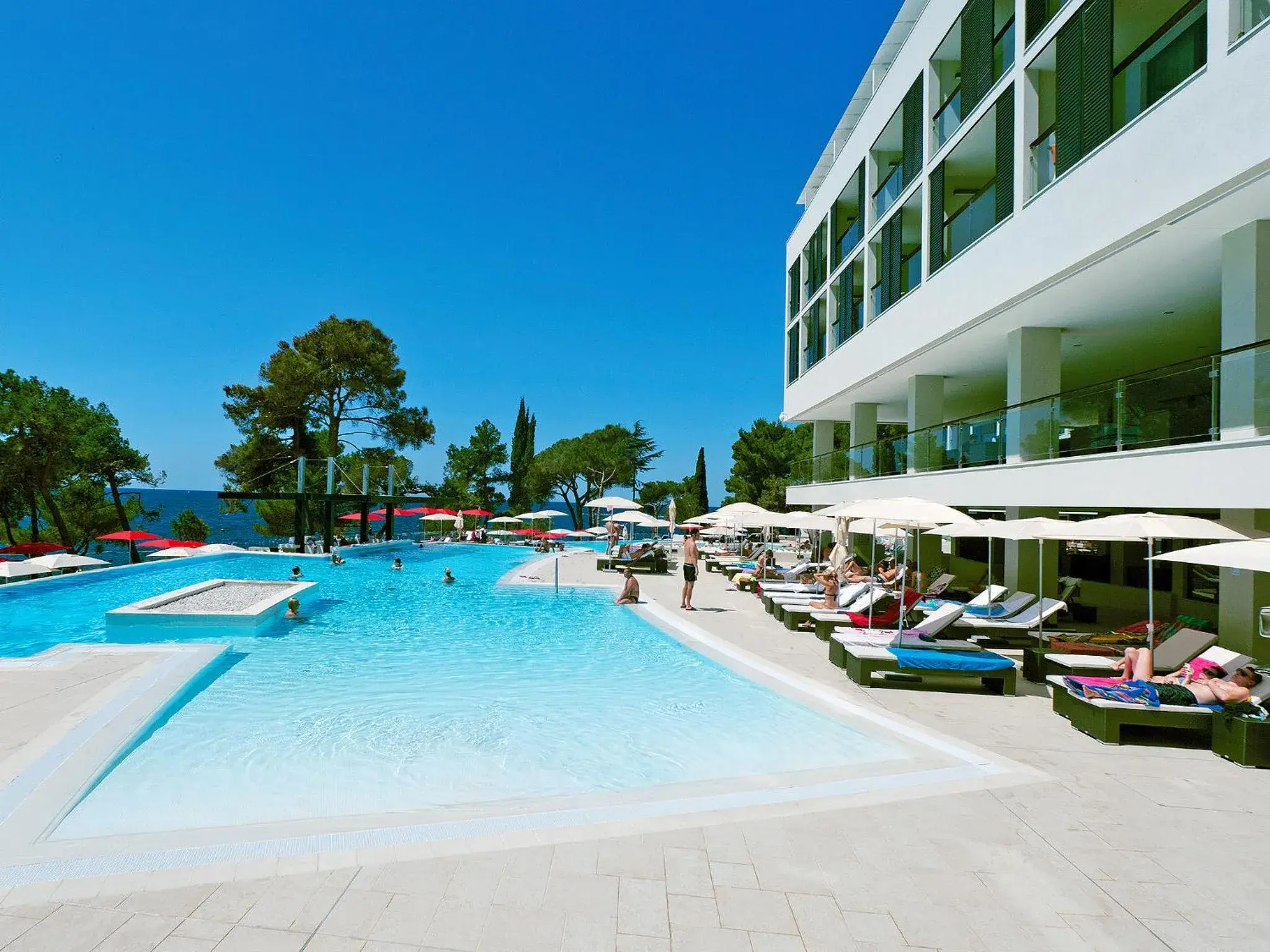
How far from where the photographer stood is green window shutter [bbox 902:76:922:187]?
53.4ft

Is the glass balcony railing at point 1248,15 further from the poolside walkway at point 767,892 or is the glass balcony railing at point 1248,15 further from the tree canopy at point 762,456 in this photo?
the tree canopy at point 762,456

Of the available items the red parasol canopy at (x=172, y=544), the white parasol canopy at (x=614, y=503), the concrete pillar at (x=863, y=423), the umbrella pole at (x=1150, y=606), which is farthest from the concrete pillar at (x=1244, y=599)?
the red parasol canopy at (x=172, y=544)

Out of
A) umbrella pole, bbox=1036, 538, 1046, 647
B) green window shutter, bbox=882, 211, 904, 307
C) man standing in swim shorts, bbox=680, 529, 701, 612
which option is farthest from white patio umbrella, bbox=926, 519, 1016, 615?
green window shutter, bbox=882, 211, 904, 307

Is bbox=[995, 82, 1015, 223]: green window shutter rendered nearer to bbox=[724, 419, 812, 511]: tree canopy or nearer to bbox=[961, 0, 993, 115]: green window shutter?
bbox=[961, 0, 993, 115]: green window shutter

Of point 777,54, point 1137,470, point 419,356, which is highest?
point 777,54

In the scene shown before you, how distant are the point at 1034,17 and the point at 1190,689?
11192 mm

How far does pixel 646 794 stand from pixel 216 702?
6.21m

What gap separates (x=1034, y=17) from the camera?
11617 millimetres

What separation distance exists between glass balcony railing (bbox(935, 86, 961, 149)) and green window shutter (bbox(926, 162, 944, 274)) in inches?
25.0

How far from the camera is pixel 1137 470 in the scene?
892cm

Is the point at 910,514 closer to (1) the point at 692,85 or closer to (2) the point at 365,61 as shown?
(2) the point at 365,61

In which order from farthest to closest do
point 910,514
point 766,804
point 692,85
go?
point 692,85, point 910,514, point 766,804

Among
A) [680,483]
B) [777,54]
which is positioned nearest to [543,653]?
[777,54]

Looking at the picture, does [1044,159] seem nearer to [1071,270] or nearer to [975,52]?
[1071,270]
